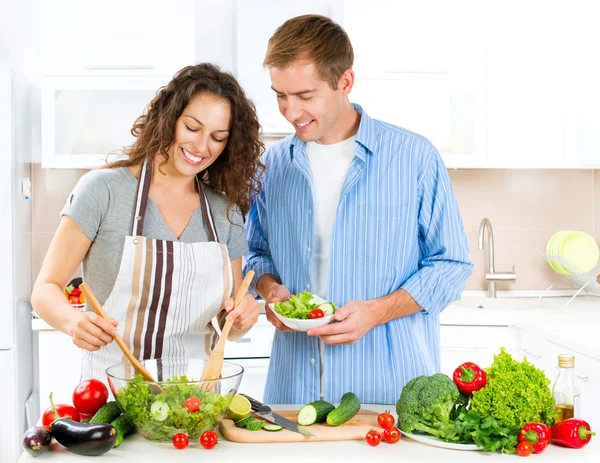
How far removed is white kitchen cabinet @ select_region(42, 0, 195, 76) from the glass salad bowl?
2.22 metres

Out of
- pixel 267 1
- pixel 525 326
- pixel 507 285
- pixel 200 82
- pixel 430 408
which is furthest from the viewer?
pixel 507 285

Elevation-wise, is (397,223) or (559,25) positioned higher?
(559,25)

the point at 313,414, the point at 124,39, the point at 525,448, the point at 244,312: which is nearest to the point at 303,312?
the point at 244,312

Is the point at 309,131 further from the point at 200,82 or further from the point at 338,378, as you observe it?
the point at 338,378

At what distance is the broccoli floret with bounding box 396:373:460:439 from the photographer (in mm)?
1395

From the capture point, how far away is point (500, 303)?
365cm

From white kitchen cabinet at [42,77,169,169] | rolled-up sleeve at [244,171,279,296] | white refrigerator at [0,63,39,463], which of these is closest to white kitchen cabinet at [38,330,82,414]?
white refrigerator at [0,63,39,463]

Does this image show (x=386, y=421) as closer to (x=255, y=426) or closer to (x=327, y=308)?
(x=255, y=426)

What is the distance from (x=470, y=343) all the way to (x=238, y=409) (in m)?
1.91

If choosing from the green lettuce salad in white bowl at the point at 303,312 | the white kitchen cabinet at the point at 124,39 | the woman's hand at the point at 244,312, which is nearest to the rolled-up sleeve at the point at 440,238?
the green lettuce salad in white bowl at the point at 303,312

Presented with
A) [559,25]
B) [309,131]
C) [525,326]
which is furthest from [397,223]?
[559,25]

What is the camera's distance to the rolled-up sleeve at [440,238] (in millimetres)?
1955

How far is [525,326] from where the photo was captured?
3.03 m

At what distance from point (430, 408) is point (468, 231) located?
2.61 metres
